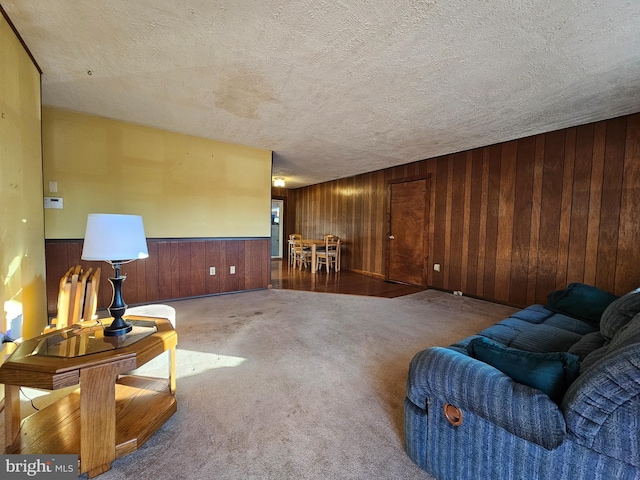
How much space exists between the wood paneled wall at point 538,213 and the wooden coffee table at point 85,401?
14.3 ft

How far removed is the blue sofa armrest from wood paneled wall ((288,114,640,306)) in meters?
3.33

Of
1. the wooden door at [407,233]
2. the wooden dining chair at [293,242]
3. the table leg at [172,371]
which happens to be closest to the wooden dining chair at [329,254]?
the wooden dining chair at [293,242]

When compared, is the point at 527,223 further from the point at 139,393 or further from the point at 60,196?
the point at 60,196

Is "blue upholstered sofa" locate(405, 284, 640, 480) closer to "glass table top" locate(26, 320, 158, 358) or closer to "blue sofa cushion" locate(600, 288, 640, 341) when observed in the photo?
"blue sofa cushion" locate(600, 288, 640, 341)

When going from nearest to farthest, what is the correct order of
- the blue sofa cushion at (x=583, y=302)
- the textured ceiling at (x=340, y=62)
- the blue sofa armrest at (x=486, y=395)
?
the blue sofa armrest at (x=486, y=395)
the textured ceiling at (x=340, y=62)
the blue sofa cushion at (x=583, y=302)

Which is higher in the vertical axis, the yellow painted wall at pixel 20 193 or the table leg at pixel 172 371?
the yellow painted wall at pixel 20 193

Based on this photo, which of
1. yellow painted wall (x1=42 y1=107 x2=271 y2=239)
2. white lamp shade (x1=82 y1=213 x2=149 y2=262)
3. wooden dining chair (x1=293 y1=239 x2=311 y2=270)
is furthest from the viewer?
wooden dining chair (x1=293 y1=239 x2=311 y2=270)

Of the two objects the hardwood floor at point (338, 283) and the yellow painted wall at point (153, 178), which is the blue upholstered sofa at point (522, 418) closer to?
the hardwood floor at point (338, 283)

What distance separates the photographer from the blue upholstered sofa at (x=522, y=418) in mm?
839

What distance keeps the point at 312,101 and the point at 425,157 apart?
2947 mm

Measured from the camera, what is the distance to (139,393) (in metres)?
1.66

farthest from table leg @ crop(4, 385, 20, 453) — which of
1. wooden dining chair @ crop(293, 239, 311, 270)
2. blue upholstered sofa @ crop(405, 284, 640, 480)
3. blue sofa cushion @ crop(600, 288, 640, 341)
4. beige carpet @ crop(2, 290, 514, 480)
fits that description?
wooden dining chair @ crop(293, 239, 311, 270)

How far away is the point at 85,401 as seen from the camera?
1.17 m

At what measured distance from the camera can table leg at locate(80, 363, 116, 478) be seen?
1.17 meters
